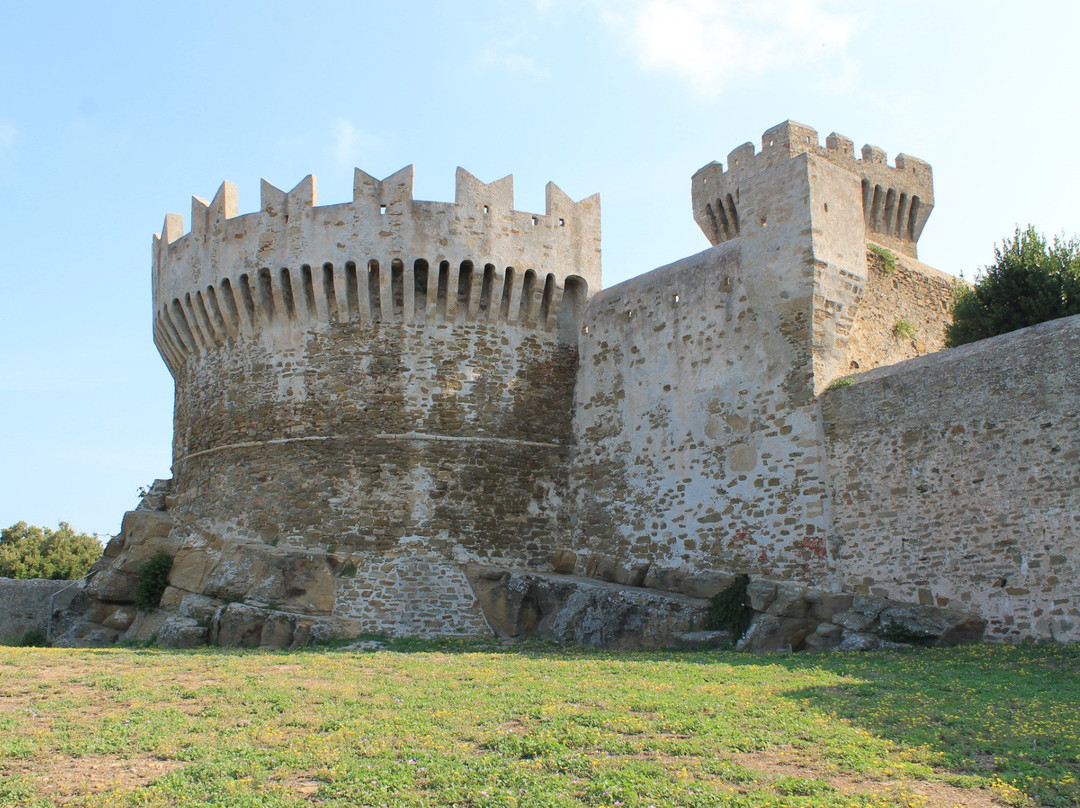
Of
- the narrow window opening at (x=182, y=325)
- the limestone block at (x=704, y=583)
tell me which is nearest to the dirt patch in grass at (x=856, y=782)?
the limestone block at (x=704, y=583)

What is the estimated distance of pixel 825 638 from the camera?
42.5 ft

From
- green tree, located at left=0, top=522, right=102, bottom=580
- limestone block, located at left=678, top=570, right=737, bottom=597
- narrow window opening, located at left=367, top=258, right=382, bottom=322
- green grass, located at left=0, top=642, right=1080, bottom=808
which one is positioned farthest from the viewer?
green tree, located at left=0, top=522, right=102, bottom=580

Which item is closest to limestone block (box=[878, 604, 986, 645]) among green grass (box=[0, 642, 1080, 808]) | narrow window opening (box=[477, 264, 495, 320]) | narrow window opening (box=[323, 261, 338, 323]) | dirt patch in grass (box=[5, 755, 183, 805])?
green grass (box=[0, 642, 1080, 808])

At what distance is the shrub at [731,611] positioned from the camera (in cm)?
1393

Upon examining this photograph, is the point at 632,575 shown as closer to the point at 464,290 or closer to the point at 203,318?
the point at 464,290

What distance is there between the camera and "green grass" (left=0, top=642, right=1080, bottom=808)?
6391 mm

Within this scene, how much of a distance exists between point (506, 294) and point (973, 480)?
337 inches

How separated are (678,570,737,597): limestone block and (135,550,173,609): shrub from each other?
853cm

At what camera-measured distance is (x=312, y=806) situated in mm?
6195

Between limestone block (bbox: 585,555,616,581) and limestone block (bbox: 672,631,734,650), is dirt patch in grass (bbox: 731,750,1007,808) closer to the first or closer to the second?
limestone block (bbox: 672,631,734,650)

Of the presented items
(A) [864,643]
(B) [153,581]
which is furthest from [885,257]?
(B) [153,581]

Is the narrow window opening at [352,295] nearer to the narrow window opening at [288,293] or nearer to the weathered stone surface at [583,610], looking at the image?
the narrow window opening at [288,293]

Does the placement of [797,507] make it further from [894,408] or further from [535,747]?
[535,747]

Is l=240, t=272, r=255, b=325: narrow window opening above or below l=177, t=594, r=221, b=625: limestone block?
above
